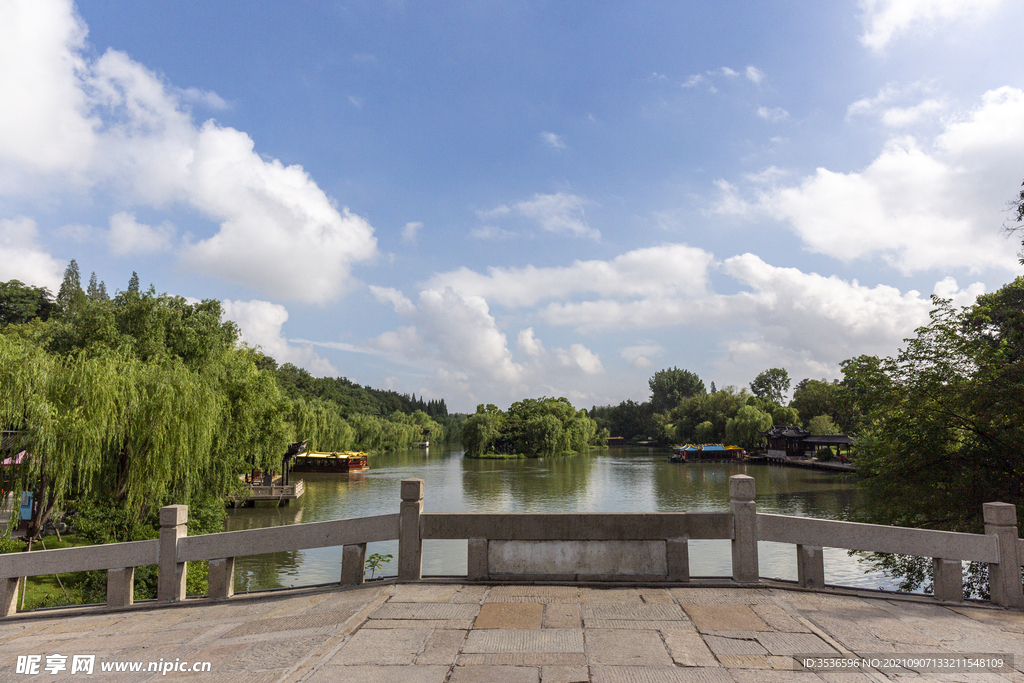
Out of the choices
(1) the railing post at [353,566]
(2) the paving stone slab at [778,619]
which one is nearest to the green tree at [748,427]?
(2) the paving stone slab at [778,619]

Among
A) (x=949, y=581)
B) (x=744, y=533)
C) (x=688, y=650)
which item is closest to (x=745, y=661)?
(x=688, y=650)

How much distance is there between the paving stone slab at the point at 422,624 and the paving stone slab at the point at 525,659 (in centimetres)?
65

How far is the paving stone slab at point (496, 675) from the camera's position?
405cm

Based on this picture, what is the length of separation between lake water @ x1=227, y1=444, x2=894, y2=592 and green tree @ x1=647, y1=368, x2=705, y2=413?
75846mm

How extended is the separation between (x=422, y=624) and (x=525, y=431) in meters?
69.6

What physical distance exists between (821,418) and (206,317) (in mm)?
65908

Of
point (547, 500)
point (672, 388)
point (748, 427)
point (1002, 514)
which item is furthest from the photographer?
point (672, 388)

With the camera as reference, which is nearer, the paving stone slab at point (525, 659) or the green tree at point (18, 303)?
the paving stone slab at point (525, 659)

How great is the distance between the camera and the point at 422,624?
522 cm

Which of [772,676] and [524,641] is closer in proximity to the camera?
[772,676]


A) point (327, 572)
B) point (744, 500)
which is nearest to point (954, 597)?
point (744, 500)

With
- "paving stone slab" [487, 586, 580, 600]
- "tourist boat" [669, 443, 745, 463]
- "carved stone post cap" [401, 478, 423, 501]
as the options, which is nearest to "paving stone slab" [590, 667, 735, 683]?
"paving stone slab" [487, 586, 580, 600]

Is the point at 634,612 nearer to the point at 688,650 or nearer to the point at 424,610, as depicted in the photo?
the point at 688,650

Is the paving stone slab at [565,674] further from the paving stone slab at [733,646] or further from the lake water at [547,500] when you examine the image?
the lake water at [547,500]
